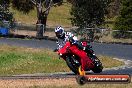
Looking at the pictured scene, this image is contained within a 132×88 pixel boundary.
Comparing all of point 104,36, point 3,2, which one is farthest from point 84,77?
point 3,2

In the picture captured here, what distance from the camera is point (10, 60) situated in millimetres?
25766

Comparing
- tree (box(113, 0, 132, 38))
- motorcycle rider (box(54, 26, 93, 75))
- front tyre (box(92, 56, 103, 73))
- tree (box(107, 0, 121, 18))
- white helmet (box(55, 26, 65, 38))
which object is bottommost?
tree (box(107, 0, 121, 18))

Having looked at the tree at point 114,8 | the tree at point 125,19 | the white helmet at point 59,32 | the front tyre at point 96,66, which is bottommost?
the tree at point 114,8

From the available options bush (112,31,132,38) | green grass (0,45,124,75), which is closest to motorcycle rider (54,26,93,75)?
green grass (0,45,124,75)

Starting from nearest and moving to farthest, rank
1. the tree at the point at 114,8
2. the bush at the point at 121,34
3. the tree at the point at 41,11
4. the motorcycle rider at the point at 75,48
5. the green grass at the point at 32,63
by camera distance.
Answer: the motorcycle rider at the point at 75,48 < the green grass at the point at 32,63 < the bush at the point at 121,34 < the tree at the point at 41,11 < the tree at the point at 114,8

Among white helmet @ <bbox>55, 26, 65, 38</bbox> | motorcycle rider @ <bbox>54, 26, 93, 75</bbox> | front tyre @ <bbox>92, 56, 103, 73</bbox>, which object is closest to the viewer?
white helmet @ <bbox>55, 26, 65, 38</bbox>

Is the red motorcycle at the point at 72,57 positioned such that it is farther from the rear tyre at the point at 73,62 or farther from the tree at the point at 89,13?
the tree at the point at 89,13

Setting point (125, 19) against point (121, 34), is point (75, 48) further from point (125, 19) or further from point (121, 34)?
point (125, 19)

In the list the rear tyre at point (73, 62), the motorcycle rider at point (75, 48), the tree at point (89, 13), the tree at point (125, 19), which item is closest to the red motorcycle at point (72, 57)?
the rear tyre at point (73, 62)

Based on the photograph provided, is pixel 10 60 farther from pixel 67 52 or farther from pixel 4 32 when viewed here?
pixel 4 32

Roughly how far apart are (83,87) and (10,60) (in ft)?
37.6

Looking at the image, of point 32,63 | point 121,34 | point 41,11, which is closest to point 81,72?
point 32,63

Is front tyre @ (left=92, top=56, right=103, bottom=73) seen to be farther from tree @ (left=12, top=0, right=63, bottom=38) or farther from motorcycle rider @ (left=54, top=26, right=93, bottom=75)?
tree @ (left=12, top=0, right=63, bottom=38)

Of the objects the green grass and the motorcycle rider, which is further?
the green grass
